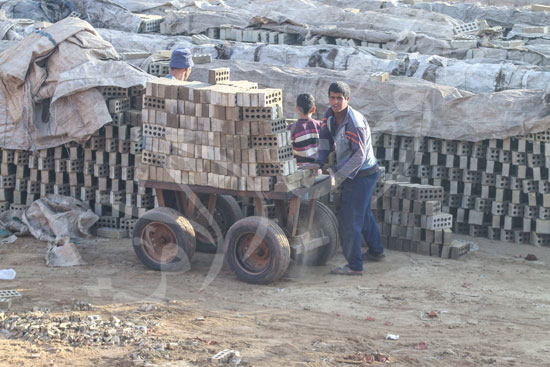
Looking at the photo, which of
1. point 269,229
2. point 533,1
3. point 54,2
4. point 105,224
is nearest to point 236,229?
point 269,229

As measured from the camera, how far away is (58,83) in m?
10.7

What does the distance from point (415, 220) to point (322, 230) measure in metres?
1.41

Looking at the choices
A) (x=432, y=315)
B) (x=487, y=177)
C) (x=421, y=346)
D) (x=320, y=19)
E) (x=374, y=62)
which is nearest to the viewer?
(x=421, y=346)

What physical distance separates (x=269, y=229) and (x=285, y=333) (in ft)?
5.24

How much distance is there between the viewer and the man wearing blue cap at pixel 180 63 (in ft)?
32.7

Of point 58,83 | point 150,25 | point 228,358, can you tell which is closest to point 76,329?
point 228,358

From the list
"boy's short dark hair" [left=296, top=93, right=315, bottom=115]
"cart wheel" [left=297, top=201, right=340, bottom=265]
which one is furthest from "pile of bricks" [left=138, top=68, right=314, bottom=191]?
"cart wheel" [left=297, top=201, right=340, bottom=265]

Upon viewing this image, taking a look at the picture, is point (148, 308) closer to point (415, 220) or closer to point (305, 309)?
point (305, 309)

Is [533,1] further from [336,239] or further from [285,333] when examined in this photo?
[285,333]

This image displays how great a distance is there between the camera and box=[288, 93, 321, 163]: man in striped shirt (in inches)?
368

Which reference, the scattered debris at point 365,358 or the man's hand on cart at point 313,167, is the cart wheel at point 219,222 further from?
the scattered debris at point 365,358

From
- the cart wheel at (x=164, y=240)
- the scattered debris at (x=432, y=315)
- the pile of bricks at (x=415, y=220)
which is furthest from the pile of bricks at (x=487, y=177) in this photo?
the cart wheel at (x=164, y=240)

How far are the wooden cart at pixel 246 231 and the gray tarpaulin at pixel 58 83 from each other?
1.96 meters

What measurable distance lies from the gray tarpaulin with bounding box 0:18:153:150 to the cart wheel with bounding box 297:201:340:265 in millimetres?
3046
